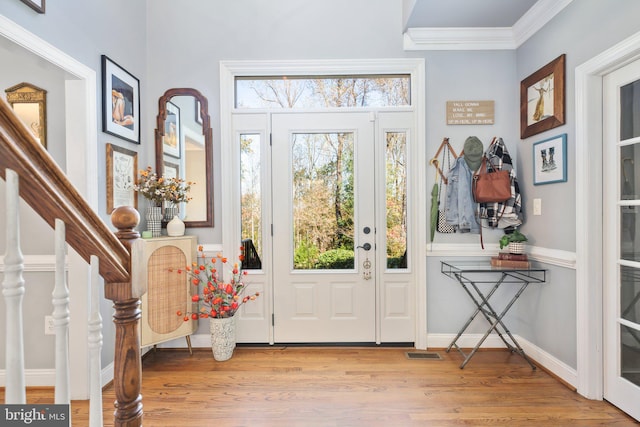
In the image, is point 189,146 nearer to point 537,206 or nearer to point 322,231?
point 322,231

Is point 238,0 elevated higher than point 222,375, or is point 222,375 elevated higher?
point 238,0

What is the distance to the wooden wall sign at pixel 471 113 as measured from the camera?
115 inches

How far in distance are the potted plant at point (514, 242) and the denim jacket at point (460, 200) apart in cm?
24

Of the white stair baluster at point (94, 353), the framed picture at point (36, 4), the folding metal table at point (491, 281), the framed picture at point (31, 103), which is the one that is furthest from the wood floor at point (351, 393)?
the framed picture at point (36, 4)

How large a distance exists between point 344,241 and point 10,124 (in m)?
2.51

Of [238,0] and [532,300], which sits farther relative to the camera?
[238,0]

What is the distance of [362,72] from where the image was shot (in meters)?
2.96

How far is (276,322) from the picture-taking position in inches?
118

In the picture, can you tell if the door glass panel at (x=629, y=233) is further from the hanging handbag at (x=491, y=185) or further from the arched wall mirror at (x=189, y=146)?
the arched wall mirror at (x=189, y=146)

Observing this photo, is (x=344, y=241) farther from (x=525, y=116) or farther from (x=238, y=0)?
(x=238, y=0)

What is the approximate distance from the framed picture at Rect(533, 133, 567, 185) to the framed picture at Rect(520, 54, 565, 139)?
12cm

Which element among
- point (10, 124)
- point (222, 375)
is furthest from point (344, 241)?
point (10, 124)

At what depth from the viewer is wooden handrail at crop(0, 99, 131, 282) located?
2.26ft

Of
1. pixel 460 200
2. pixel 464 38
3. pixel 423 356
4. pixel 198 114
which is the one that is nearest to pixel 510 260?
pixel 460 200
